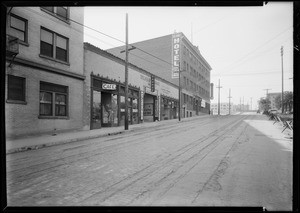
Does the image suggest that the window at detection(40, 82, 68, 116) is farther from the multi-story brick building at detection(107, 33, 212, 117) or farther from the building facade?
the multi-story brick building at detection(107, 33, 212, 117)

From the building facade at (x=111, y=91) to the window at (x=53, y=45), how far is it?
2.11 metres

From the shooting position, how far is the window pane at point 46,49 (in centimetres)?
1400

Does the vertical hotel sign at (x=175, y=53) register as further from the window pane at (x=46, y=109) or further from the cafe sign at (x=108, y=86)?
the window pane at (x=46, y=109)

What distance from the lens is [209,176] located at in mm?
5324

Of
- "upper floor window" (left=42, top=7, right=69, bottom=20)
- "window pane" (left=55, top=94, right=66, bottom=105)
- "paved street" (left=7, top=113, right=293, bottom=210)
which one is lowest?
"paved street" (left=7, top=113, right=293, bottom=210)

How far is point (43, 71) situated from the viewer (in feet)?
45.1

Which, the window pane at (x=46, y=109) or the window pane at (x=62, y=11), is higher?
the window pane at (x=62, y=11)

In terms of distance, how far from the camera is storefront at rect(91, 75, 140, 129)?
731 inches

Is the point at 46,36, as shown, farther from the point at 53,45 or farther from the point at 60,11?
the point at 60,11

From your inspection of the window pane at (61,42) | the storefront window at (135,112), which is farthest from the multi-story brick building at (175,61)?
the window pane at (61,42)

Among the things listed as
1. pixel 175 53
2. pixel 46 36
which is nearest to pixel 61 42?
pixel 46 36

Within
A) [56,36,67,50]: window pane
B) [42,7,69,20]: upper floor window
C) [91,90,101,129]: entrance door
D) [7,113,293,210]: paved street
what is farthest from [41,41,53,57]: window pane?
[7,113,293,210]: paved street

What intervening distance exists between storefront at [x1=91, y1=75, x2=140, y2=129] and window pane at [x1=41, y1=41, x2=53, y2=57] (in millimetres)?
4307

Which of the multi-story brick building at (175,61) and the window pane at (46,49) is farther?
the multi-story brick building at (175,61)
